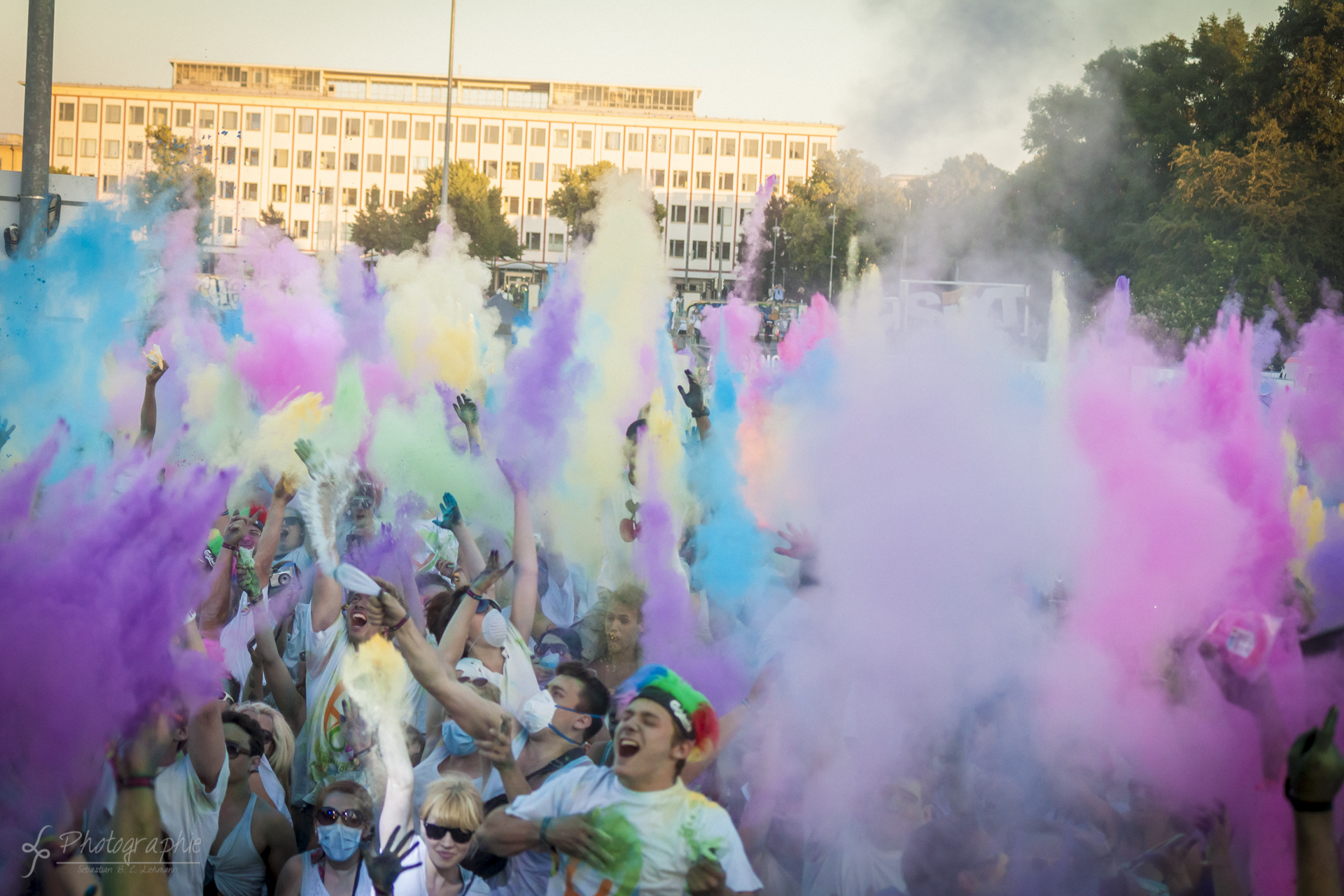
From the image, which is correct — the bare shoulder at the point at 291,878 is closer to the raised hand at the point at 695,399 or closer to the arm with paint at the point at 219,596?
the arm with paint at the point at 219,596

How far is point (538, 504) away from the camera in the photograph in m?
6.45

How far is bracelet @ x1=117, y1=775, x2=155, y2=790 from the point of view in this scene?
3.18 m

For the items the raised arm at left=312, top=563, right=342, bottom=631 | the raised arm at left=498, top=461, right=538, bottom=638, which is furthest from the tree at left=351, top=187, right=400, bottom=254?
the raised arm at left=312, top=563, right=342, bottom=631

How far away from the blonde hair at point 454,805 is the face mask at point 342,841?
238mm

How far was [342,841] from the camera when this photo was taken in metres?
3.45

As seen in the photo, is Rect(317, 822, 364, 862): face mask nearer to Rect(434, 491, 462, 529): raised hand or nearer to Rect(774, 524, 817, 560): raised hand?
Rect(434, 491, 462, 529): raised hand

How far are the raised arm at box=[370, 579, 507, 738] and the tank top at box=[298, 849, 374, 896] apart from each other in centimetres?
51

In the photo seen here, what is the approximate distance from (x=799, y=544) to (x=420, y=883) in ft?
6.43

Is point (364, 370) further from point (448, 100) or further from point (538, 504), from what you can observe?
point (448, 100)

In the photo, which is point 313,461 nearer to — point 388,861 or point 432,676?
point 432,676

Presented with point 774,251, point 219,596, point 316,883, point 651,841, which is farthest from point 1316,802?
point 774,251

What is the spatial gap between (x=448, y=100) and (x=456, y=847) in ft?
73.8

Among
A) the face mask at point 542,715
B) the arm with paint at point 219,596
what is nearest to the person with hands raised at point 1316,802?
the face mask at point 542,715

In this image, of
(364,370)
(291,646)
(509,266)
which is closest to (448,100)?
(509,266)
